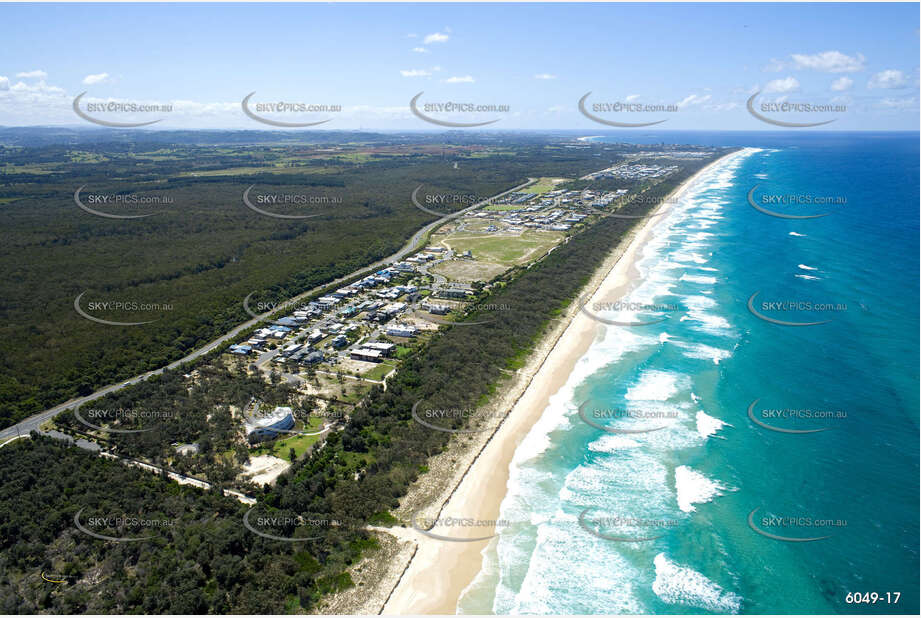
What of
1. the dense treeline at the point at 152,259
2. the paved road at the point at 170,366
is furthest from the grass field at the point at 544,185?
the paved road at the point at 170,366

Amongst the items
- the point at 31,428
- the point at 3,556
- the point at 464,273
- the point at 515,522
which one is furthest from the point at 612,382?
the point at 31,428

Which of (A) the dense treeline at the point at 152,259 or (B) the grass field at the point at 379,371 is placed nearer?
(B) the grass field at the point at 379,371

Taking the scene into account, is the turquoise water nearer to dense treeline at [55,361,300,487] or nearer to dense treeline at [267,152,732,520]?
dense treeline at [267,152,732,520]

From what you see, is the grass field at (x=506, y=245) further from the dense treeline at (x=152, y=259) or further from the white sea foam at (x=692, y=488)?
the white sea foam at (x=692, y=488)

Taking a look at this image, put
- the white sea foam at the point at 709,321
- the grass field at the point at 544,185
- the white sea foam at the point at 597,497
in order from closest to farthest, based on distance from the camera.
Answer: the white sea foam at the point at 597,497, the white sea foam at the point at 709,321, the grass field at the point at 544,185

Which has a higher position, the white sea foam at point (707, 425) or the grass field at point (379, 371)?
the grass field at point (379, 371)

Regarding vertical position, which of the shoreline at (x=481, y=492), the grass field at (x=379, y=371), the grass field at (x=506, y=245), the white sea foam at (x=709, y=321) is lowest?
the shoreline at (x=481, y=492)

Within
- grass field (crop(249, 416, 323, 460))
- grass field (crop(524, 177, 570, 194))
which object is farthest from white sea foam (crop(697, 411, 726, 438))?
grass field (crop(524, 177, 570, 194))

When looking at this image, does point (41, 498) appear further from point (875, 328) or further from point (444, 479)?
point (875, 328)
